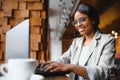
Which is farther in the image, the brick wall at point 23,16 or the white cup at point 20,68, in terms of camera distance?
the brick wall at point 23,16

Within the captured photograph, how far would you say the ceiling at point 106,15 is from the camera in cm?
276

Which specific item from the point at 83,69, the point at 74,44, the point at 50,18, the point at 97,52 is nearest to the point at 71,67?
the point at 83,69

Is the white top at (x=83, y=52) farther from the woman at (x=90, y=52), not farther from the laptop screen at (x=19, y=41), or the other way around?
the laptop screen at (x=19, y=41)

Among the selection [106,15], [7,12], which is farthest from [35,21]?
[106,15]

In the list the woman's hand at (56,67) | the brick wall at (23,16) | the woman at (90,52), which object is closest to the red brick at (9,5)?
the brick wall at (23,16)

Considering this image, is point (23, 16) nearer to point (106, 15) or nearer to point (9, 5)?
point (9, 5)

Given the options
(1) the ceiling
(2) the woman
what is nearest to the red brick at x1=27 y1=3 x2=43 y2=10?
(1) the ceiling

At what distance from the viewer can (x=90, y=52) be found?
1406mm

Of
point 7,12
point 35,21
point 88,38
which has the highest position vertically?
point 7,12

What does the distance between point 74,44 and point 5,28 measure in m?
1.70

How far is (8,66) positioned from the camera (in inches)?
28.1

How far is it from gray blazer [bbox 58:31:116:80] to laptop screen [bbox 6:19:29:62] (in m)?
0.28

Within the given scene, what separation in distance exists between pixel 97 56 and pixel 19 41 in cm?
49

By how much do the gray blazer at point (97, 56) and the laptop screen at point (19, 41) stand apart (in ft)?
0.93
